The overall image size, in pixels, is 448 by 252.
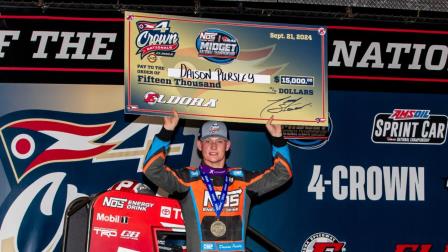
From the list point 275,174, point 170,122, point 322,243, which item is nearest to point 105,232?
point 170,122

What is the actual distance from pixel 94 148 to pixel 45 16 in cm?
100

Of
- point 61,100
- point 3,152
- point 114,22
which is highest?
point 114,22

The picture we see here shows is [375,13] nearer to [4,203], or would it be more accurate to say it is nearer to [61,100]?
[61,100]

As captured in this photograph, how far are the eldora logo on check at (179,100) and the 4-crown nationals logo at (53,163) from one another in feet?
3.00

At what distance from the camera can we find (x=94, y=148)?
5.33m

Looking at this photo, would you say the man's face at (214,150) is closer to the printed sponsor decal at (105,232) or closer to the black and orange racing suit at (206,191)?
the black and orange racing suit at (206,191)

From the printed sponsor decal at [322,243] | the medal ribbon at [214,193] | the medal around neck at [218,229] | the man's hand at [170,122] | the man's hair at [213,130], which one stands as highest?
the man's hand at [170,122]

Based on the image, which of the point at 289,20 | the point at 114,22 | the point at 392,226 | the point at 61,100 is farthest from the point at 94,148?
the point at 392,226

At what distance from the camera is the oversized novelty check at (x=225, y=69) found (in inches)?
179

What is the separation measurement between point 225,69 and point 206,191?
0.86 meters

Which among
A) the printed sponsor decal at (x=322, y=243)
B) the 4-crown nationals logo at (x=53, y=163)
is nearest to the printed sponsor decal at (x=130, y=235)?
the 4-crown nationals logo at (x=53, y=163)

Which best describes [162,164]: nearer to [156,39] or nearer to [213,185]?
[213,185]

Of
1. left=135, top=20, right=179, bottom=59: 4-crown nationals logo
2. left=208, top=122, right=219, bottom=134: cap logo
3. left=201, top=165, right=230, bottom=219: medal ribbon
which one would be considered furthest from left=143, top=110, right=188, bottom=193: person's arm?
left=135, top=20, right=179, bottom=59: 4-crown nationals logo

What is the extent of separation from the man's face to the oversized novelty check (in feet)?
0.90
